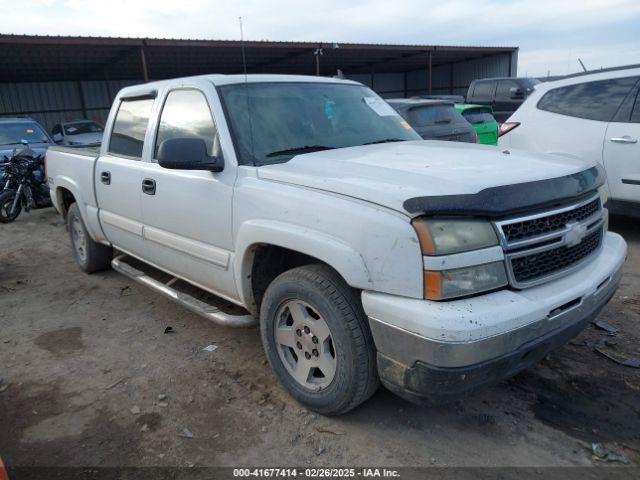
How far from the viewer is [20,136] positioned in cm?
1103

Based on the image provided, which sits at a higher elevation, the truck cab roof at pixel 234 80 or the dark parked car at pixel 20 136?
the truck cab roof at pixel 234 80

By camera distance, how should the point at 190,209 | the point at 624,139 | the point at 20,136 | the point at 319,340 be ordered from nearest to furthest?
the point at 319,340 < the point at 190,209 < the point at 624,139 < the point at 20,136

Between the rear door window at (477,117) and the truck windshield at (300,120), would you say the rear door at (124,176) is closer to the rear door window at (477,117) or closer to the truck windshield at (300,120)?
the truck windshield at (300,120)

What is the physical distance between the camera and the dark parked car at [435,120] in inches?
324

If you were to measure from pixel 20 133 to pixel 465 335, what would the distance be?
39.2 feet

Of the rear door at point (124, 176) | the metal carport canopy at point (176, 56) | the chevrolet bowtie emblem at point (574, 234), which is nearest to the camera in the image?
the chevrolet bowtie emblem at point (574, 234)

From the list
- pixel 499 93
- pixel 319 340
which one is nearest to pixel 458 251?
pixel 319 340

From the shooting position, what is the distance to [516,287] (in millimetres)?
2219

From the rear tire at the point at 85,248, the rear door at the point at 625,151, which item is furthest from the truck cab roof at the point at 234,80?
the rear door at the point at 625,151

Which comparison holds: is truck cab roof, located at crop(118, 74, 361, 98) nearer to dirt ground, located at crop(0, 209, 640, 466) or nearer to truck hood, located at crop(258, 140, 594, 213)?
truck hood, located at crop(258, 140, 594, 213)

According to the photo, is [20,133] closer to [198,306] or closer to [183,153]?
[198,306]

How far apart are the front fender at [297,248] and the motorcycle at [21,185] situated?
25.3 ft

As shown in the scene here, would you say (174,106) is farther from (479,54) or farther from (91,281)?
(479,54)

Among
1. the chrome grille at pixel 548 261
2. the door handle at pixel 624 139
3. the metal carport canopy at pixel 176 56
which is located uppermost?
the metal carport canopy at pixel 176 56
